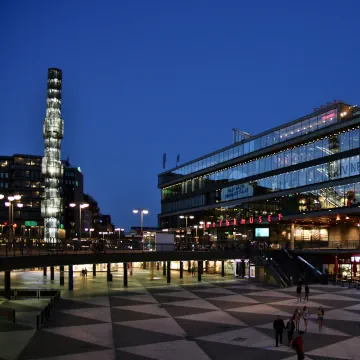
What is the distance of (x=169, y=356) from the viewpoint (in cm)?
2667

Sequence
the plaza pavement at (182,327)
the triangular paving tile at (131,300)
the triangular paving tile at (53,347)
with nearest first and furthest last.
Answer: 1. the triangular paving tile at (53,347)
2. the plaza pavement at (182,327)
3. the triangular paving tile at (131,300)

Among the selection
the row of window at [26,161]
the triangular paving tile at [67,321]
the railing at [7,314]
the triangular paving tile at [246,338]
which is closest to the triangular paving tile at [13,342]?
the triangular paving tile at [67,321]

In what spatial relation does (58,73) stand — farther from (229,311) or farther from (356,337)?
(356,337)

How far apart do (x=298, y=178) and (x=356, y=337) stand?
50.9 meters

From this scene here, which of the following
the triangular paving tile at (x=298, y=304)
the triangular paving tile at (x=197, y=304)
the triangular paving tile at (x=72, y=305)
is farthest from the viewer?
the triangular paving tile at (x=298, y=304)

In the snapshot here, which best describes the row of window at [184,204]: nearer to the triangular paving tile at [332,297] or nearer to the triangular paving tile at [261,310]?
the triangular paving tile at [332,297]

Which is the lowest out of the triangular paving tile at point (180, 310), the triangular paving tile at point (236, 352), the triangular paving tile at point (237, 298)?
the triangular paving tile at point (237, 298)

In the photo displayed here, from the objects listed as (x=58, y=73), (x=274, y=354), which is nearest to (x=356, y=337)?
(x=274, y=354)

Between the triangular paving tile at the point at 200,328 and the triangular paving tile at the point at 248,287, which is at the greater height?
the triangular paving tile at the point at 200,328

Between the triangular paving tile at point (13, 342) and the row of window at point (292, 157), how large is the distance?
52.0 metres

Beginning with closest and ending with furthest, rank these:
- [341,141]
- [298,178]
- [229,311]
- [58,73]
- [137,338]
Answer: [137,338] < [229,311] < [341,141] < [298,178] < [58,73]

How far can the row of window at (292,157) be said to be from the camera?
71506 millimetres

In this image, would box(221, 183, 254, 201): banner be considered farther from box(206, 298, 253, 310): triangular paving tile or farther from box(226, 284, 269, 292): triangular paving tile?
box(206, 298, 253, 310): triangular paving tile

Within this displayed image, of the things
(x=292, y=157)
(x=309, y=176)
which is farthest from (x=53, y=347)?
(x=292, y=157)
